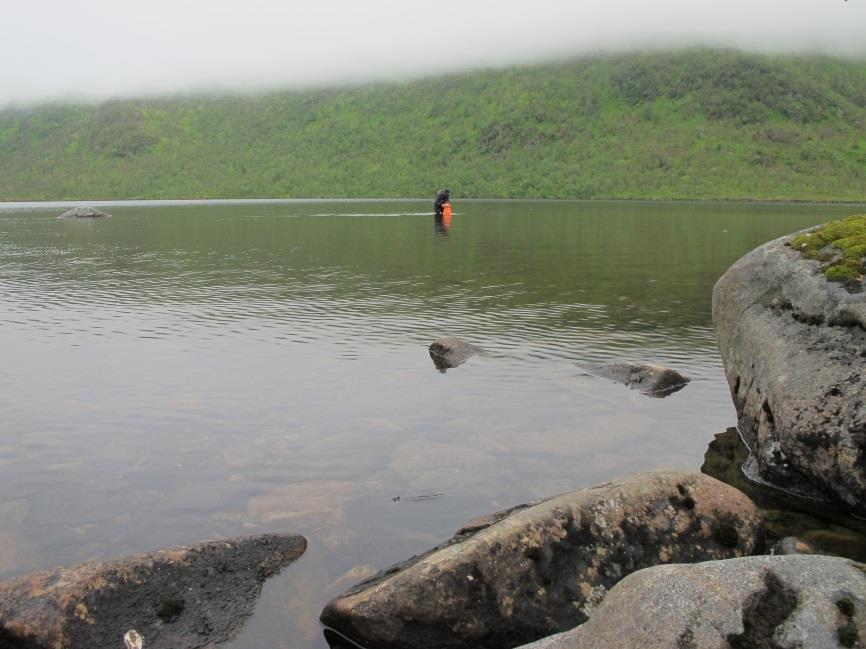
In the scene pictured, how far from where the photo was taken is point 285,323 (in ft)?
102

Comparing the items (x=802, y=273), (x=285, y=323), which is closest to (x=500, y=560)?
(x=802, y=273)

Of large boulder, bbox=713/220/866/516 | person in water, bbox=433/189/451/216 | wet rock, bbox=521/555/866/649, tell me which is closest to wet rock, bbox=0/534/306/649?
wet rock, bbox=521/555/866/649

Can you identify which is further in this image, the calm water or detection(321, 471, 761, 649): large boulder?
the calm water

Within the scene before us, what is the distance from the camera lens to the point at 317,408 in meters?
19.5

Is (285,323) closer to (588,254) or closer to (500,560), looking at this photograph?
(500,560)

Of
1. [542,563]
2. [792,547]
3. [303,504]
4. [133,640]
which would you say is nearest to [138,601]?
[133,640]

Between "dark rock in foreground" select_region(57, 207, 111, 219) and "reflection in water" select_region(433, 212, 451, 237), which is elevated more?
"dark rock in foreground" select_region(57, 207, 111, 219)

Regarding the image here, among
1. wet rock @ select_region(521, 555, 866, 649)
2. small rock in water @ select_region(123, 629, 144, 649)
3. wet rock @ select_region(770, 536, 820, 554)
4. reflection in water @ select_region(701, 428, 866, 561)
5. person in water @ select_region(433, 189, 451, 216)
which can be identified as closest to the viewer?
wet rock @ select_region(521, 555, 866, 649)

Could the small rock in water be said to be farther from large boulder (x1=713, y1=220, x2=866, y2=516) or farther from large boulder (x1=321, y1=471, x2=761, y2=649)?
large boulder (x1=713, y1=220, x2=866, y2=516)

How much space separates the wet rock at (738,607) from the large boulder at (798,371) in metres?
6.23

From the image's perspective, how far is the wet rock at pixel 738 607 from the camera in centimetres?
638

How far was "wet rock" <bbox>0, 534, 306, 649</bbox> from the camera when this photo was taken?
30.5 feet

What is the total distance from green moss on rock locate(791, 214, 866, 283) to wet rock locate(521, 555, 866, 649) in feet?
30.2

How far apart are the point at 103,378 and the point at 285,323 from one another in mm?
9386
